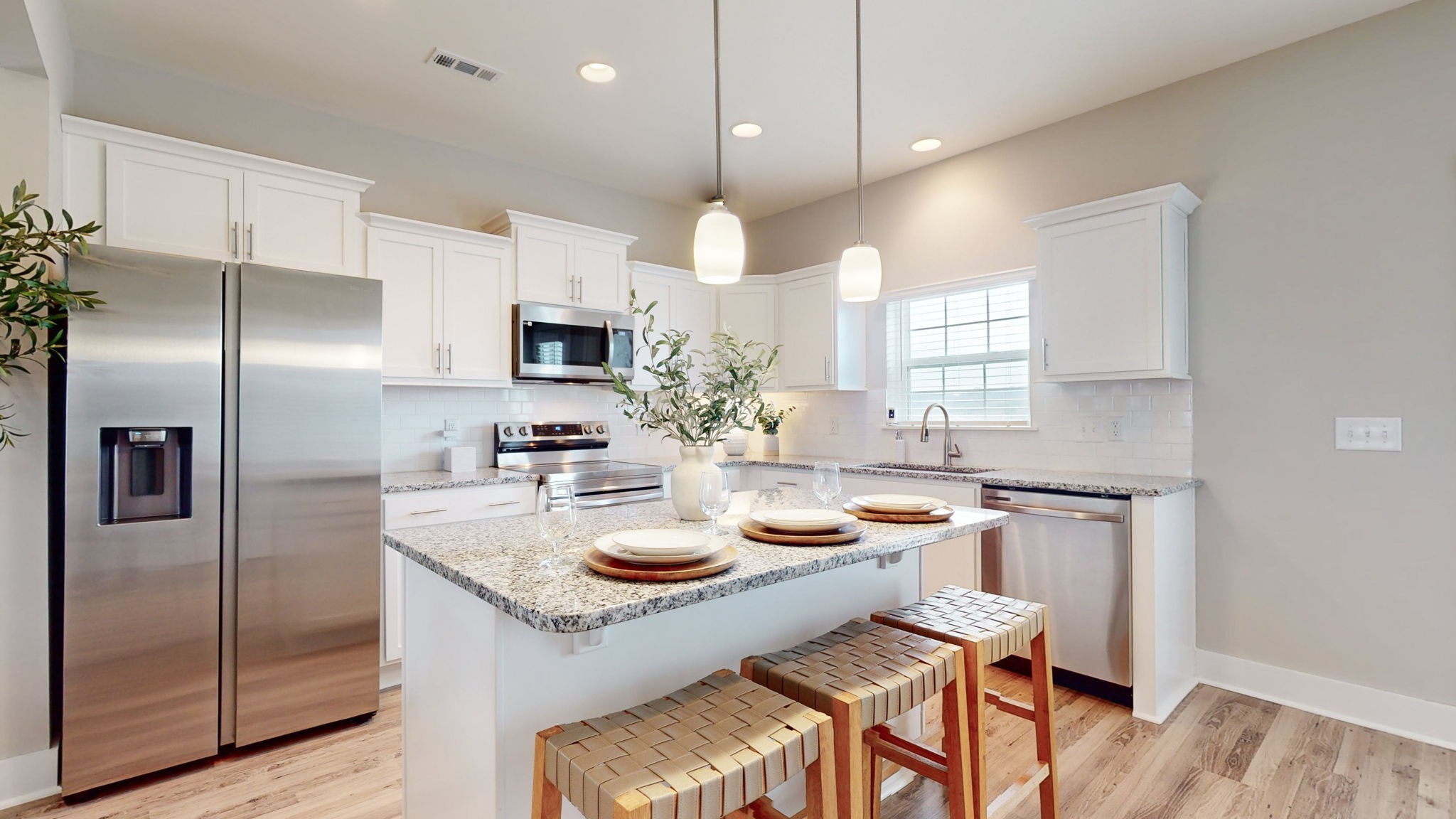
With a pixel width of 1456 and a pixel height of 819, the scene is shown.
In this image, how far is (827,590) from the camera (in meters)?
1.95

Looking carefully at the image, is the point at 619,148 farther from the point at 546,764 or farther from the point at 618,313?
the point at 546,764

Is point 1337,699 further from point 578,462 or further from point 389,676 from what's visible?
point 389,676

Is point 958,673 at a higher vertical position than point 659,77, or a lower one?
lower

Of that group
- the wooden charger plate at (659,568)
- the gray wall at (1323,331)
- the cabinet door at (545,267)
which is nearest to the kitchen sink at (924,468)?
the gray wall at (1323,331)

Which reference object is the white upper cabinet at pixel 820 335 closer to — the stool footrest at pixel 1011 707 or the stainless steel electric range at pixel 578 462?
the stainless steel electric range at pixel 578 462

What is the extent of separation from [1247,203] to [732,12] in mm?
2357

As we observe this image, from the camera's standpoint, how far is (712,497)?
1.65 meters

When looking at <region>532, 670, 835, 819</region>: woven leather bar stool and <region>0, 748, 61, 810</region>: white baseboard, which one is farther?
<region>0, 748, 61, 810</region>: white baseboard

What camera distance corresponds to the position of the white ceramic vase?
177 centimetres

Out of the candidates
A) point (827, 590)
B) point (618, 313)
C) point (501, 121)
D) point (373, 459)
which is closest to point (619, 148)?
point (501, 121)

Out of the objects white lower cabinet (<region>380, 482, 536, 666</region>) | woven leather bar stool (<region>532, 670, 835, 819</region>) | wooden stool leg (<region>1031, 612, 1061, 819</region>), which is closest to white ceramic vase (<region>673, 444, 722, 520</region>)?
woven leather bar stool (<region>532, 670, 835, 819</region>)

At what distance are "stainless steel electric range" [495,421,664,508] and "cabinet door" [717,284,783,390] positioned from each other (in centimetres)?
119

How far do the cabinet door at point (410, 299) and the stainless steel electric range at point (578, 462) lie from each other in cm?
66

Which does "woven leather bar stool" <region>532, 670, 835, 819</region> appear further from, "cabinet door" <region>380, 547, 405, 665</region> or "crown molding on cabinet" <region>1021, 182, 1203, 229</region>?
"crown molding on cabinet" <region>1021, 182, 1203, 229</region>
